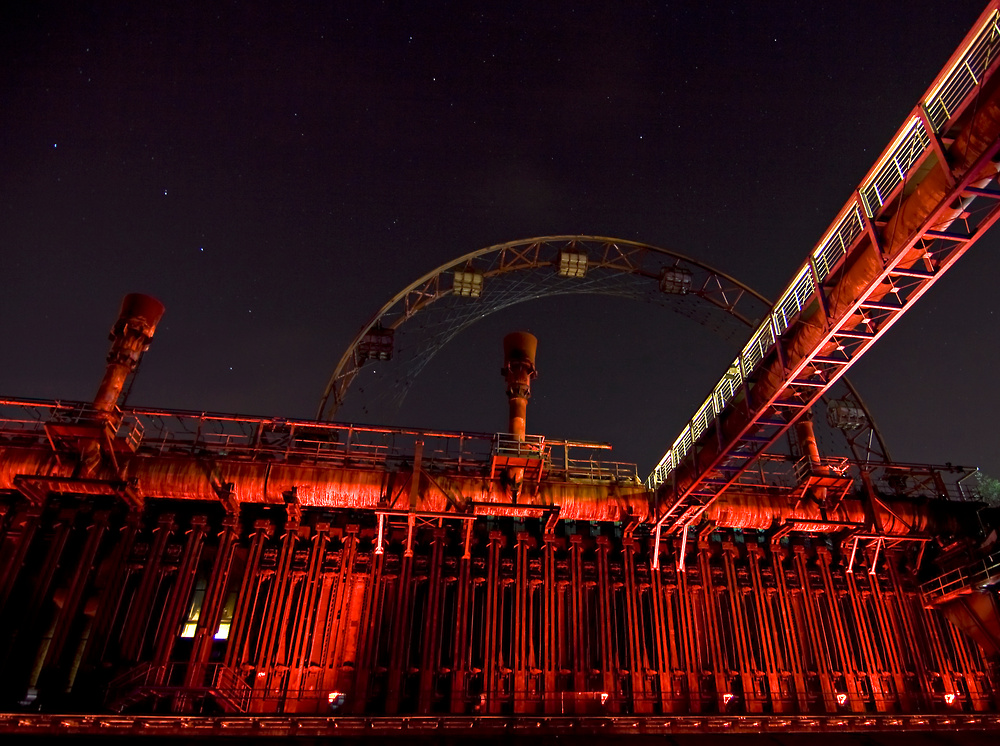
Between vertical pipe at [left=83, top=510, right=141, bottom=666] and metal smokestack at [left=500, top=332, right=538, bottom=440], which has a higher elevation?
metal smokestack at [left=500, top=332, right=538, bottom=440]

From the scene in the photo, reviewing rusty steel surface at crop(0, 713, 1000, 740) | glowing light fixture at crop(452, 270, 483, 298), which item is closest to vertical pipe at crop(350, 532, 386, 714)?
rusty steel surface at crop(0, 713, 1000, 740)

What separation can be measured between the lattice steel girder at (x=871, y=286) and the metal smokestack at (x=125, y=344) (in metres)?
20.5

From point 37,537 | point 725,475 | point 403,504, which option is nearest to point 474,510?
point 403,504

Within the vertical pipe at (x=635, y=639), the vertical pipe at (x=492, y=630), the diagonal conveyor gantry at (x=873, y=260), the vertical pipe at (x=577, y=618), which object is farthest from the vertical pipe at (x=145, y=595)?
the diagonal conveyor gantry at (x=873, y=260)

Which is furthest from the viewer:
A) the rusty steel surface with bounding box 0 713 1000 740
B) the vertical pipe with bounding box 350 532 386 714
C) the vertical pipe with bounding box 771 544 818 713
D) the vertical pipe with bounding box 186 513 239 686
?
the vertical pipe with bounding box 771 544 818 713

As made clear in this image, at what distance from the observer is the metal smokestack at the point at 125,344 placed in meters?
24.3

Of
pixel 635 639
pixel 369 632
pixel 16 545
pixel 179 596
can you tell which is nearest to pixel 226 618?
pixel 179 596

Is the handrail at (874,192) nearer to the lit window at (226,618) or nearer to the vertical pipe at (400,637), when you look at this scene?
the vertical pipe at (400,637)

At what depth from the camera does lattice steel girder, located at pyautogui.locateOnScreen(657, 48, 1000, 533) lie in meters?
13.2

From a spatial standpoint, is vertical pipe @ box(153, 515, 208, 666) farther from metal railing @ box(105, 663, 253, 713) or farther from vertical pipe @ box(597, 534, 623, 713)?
vertical pipe @ box(597, 534, 623, 713)

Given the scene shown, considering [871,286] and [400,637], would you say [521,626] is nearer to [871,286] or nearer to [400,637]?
[400,637]

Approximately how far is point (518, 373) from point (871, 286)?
42.1 feet

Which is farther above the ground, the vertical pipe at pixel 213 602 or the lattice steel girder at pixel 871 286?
the lattice steel girder at pixel 871 286

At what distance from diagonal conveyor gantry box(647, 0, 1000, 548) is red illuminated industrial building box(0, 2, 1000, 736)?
7.5 inches
